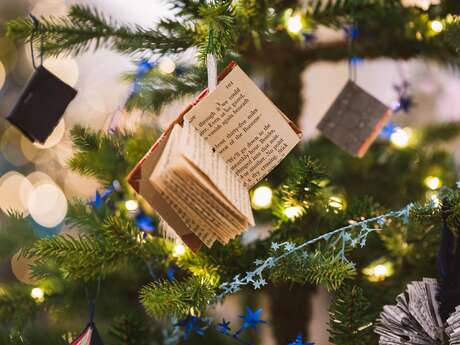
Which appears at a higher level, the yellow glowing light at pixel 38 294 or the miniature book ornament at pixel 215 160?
the miniature book ornament at pixel 215 160

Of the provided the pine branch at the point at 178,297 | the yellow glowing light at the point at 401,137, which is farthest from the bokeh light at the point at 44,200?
the pine branch at the point at 178,297

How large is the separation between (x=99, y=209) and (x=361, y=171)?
26.7 inches

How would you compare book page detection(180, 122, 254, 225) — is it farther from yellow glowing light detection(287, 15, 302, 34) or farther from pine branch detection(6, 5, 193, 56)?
yellow glowing light detection(287, 15, 302, 34)

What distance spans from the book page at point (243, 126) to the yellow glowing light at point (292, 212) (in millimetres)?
141

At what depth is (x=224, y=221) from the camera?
0.57 m

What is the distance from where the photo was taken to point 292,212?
0.75m

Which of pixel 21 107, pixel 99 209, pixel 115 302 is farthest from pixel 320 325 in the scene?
pixel 21 107

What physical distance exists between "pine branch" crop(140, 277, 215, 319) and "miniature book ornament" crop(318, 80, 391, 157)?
0.44 m

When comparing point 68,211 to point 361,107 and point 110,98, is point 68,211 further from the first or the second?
point 110,98

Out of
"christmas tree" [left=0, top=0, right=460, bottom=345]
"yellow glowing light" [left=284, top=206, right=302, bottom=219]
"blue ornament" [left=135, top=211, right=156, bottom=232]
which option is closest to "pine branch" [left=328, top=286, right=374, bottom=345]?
"christmas tree" [left=0, top=0, right=460, bottom=345]

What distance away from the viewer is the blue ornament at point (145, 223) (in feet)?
2.86

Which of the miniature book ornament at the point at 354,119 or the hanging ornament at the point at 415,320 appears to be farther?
the miniature book ornament at the point at 354,119

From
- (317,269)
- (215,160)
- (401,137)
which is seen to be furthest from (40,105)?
(401,137)

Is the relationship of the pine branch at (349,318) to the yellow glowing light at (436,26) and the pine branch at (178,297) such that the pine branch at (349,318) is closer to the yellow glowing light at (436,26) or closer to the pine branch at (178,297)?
the pine branch at (178,297)
